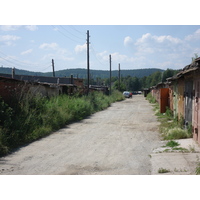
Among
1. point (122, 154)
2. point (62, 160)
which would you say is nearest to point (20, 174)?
point (62, 160)

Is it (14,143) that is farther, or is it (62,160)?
(14,143)

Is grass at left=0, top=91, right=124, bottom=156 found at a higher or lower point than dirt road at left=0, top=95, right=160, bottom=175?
higher

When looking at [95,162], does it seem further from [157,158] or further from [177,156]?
[177,156]

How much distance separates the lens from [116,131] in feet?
45.0

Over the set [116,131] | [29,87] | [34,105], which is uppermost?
[29,87]

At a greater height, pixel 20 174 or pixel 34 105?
pixel 34 105

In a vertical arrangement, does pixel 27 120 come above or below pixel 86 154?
above

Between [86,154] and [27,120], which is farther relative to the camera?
[27,120]

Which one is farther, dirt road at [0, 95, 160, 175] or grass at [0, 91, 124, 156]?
grass at [0, 91, 124, 156]

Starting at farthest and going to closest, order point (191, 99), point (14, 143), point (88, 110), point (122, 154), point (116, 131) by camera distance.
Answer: point (88, 110), point (116, 131), point (191, 99), point (14, 143), point (122, 154)

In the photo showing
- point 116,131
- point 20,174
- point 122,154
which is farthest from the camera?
point 116,131

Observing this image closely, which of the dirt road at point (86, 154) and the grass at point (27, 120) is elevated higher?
the grass at point (27, 120)

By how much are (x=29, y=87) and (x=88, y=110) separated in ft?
25.7

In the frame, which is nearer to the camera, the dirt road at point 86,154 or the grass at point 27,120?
the dirt road at point 86,154
